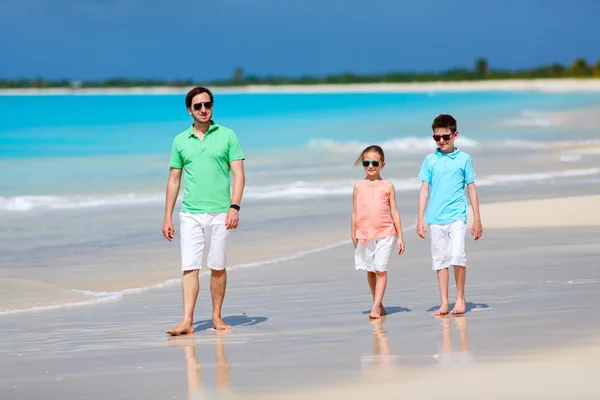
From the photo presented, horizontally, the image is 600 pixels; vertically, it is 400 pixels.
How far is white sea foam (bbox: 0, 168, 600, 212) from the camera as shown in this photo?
1823 centimetres

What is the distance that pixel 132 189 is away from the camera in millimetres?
21359

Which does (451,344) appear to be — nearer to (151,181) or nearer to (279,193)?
(279,193)

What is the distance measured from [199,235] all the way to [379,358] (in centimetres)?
173

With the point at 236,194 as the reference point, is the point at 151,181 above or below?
above

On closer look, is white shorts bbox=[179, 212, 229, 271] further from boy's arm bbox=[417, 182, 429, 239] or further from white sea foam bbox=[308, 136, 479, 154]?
white sea foam bbox=[308, 136, 479, 154]

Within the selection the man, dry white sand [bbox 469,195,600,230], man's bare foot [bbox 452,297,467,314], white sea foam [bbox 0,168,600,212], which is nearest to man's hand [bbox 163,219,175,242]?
the man

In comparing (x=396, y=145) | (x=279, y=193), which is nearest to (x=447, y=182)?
(x=279, y=193)

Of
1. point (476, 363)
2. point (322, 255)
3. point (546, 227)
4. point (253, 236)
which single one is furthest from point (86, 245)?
point (476, 363)

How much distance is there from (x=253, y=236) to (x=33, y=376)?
23.1ft

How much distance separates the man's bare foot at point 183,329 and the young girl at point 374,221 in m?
1.20

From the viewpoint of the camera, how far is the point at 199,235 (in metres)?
7.29

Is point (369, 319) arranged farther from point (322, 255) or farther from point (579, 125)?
point (579, 125)

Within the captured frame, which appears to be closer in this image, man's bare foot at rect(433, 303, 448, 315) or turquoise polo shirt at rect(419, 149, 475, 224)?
man's bare foot at rect(433, 303, 448, 315)

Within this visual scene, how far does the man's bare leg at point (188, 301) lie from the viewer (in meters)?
7.25
